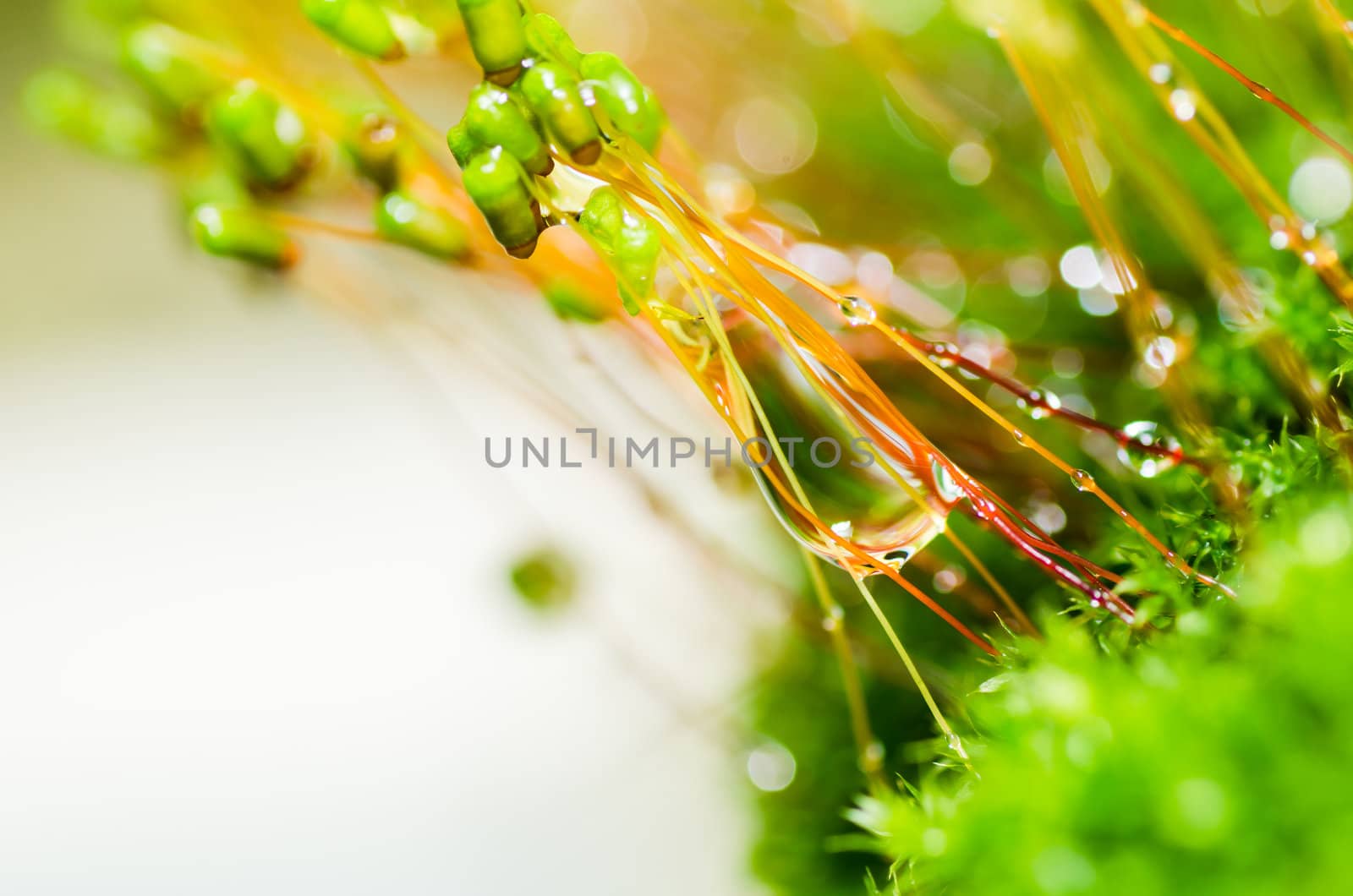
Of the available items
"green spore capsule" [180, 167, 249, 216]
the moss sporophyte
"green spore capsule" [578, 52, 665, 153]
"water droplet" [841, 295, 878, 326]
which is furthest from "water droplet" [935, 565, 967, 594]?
"green spore capsule" [180, 167, 249, 216]

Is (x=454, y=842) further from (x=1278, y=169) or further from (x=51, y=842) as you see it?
(x=1278, y=169)

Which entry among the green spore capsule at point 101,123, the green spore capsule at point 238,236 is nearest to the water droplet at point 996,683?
the green spore capsule at point 238,236

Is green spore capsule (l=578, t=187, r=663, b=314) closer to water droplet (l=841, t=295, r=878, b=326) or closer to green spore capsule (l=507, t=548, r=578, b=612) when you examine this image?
water droplet (l=841, t=295, r=878, b=326)

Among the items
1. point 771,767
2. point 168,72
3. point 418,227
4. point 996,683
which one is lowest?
point 771,767

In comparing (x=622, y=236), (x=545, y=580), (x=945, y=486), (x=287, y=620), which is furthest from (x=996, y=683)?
(x=287, y=620)

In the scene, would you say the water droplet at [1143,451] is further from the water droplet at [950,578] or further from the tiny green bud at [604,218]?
the tiny green bud at [604,218]

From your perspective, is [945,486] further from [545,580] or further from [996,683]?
[545,580]

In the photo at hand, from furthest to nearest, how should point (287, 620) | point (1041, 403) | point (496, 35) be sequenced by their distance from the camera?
point (287, 620), point (1041, 403), point (496, 35)
